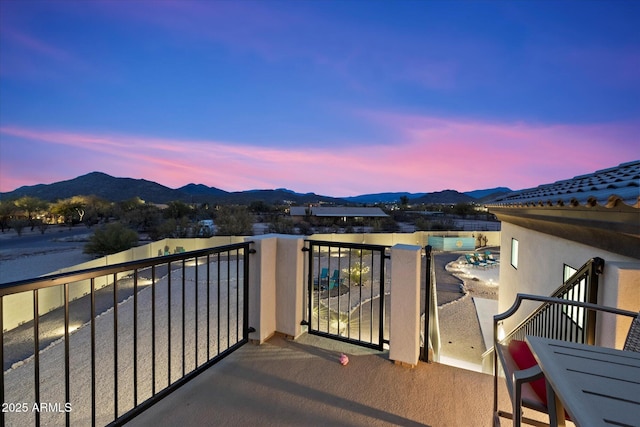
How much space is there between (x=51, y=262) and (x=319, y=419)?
65.8 ft

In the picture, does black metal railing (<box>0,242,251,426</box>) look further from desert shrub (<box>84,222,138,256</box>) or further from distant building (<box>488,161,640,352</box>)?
desert shrub (<box>84,222,138,256</box>)

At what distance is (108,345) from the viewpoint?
20.5 feet

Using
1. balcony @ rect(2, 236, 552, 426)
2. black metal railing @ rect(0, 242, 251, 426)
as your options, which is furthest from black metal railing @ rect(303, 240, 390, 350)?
black metal railing @ rect(0, 242, 251, 426)

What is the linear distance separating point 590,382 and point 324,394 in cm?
176

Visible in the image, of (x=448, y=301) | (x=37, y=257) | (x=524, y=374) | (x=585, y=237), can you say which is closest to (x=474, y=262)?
(x=448, y=301)

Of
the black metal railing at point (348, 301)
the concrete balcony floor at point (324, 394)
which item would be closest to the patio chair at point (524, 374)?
the concrete balcony floor at point (324, 394)

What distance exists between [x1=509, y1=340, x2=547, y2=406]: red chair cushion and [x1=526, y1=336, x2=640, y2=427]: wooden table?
1.11 feet

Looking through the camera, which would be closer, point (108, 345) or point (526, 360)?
point (526, 360)

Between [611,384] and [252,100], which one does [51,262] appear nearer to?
[252,100]

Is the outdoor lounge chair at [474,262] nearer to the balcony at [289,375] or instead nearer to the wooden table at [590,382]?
the balcony at [289,375]

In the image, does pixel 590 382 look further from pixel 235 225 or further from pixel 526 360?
pixel 235 225

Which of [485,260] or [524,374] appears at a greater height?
[524,374]

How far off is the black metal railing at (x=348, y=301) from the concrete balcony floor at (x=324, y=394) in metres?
0.47

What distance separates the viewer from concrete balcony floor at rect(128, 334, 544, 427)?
1986 mm
